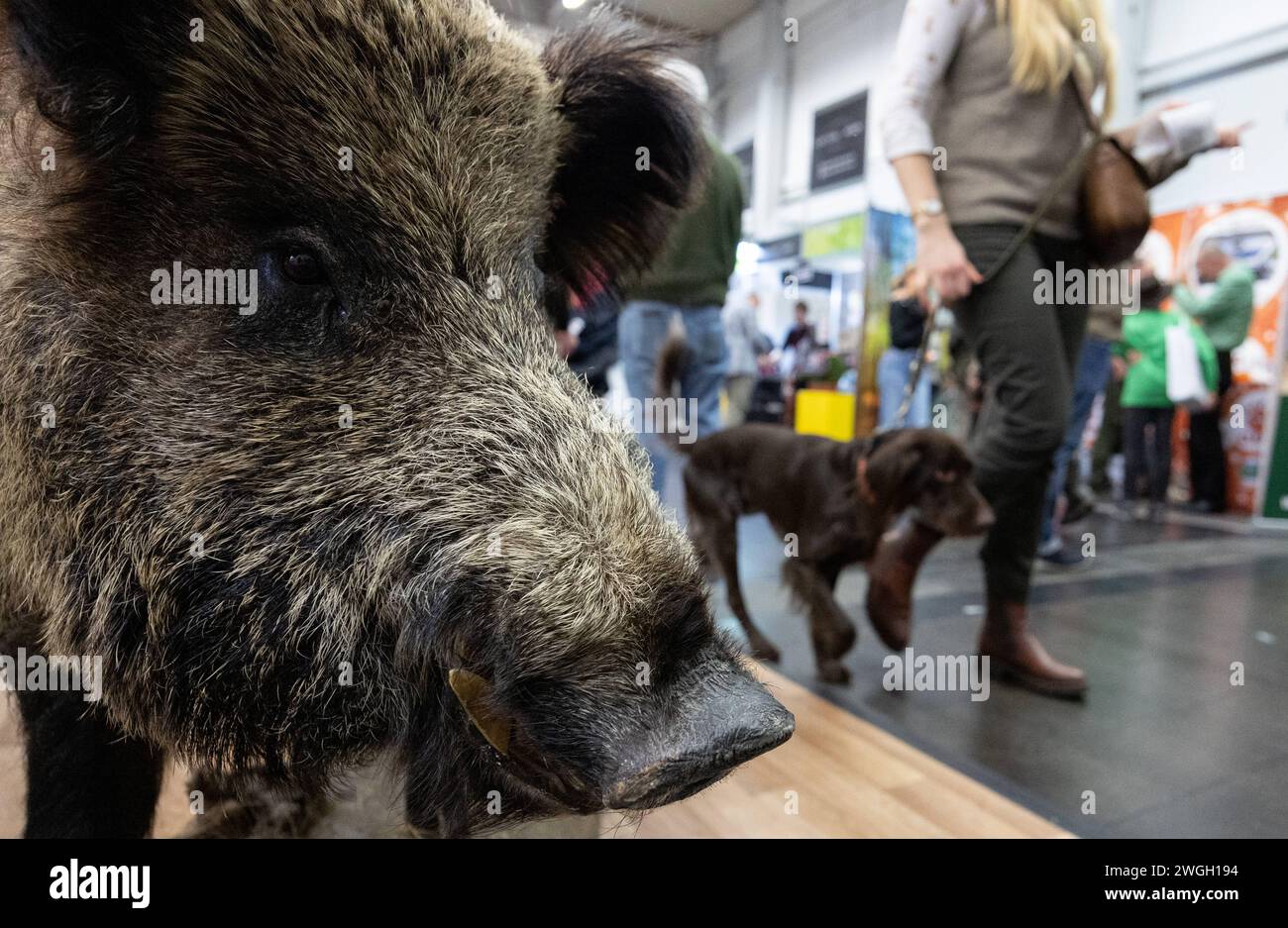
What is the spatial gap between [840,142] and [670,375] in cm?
77

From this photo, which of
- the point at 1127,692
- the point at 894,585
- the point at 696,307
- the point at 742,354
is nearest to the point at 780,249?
the point at 696,307

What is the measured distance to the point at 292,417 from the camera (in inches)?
23.6

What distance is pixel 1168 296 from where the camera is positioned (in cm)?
195

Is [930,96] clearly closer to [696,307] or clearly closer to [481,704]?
[696,307]

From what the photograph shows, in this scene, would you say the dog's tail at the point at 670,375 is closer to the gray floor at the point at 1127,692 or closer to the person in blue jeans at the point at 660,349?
the person in blue jeans at the point at 660,349

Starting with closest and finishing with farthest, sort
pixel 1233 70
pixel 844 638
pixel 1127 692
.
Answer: pixel 1233 70 → pixel 1127 692 → pixel 844 638

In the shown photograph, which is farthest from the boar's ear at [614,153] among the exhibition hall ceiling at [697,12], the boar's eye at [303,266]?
the boar's eye at [303,266]

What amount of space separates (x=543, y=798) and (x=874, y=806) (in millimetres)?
1025

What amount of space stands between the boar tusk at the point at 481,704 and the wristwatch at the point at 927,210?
1341mm

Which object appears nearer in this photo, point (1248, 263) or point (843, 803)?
point (843, 803)

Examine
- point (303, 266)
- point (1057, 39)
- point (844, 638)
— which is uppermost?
point (1057, 39)

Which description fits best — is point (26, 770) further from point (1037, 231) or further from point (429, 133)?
point (1037, 231)

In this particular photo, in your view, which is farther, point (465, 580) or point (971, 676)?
point (971, 676)
